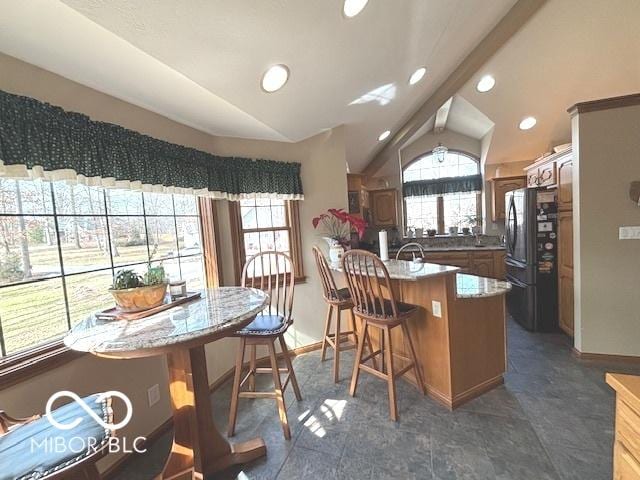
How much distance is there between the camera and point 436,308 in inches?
83.4

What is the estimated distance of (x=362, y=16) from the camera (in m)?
1.77

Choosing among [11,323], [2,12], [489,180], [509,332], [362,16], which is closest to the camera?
[2,12]

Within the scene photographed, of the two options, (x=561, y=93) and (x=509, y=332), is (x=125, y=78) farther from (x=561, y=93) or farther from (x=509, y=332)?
(x=561, y=93)

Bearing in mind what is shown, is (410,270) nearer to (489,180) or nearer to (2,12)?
(2,12)

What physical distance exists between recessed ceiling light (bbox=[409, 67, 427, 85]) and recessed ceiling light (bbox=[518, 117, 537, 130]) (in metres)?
2.09

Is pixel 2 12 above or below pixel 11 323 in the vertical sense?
above

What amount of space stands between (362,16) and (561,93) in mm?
3419

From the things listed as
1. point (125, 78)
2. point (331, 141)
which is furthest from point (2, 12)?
point (331, 141)

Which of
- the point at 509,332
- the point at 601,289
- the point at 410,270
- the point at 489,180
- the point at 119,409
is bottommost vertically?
the point at 509,332

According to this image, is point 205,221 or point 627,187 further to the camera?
point 205,221

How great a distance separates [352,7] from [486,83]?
2.95m

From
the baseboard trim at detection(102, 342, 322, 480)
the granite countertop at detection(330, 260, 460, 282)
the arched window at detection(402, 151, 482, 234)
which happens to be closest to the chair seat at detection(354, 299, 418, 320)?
the granite countertop at detection(330, 260, 460, 282)

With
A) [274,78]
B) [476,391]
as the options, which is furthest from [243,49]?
[476,391]

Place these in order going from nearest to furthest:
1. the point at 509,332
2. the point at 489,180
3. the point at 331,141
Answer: the point at 331,141 < the point at 509,332 < the point at 489,180
